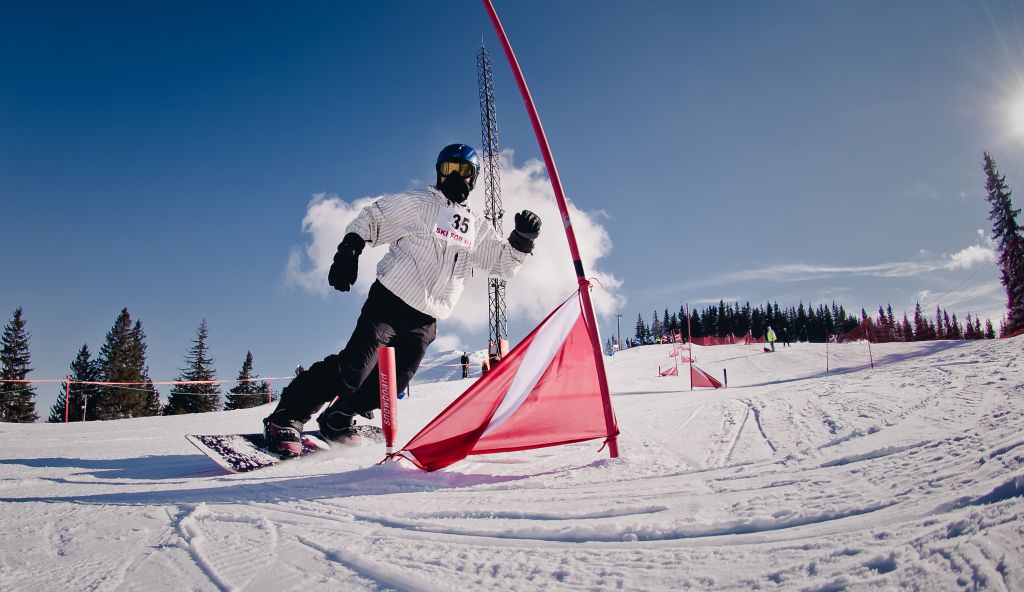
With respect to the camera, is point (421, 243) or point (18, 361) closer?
point (421, 243)

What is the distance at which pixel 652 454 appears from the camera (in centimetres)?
219

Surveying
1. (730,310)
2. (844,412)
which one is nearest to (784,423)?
(844,412)

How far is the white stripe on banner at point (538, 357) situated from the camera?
2.45 metres

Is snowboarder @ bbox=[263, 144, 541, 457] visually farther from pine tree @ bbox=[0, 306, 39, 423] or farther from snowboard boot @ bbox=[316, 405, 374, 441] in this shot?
pine tree @ bbox=[0, 306, 39, 423]

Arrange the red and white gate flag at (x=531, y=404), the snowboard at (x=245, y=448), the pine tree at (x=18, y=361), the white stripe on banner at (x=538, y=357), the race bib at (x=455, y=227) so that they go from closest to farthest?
the red and white gate flag at (x=531, y=404), the white stripe on banner at (x=538, y=357), the snowboard at (x=245, y=448), the race bib at (x=455, y=227), the pine tree at (x=18, y=361)

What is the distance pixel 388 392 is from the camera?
9.48 feet

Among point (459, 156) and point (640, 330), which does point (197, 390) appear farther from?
point (640, 330)

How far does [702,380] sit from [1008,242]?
4457cm

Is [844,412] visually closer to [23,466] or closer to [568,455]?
[568,455]

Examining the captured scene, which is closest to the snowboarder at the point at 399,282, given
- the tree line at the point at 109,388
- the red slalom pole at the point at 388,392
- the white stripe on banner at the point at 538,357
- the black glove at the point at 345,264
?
the black glove at the point at 345,264

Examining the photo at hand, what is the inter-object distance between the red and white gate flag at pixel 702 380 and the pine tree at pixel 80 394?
36494mm

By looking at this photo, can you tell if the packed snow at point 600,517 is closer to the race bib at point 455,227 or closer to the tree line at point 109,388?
the race bib at point 455,227

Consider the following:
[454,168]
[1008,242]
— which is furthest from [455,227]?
[1008,242]

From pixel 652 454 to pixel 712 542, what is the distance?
118cm
